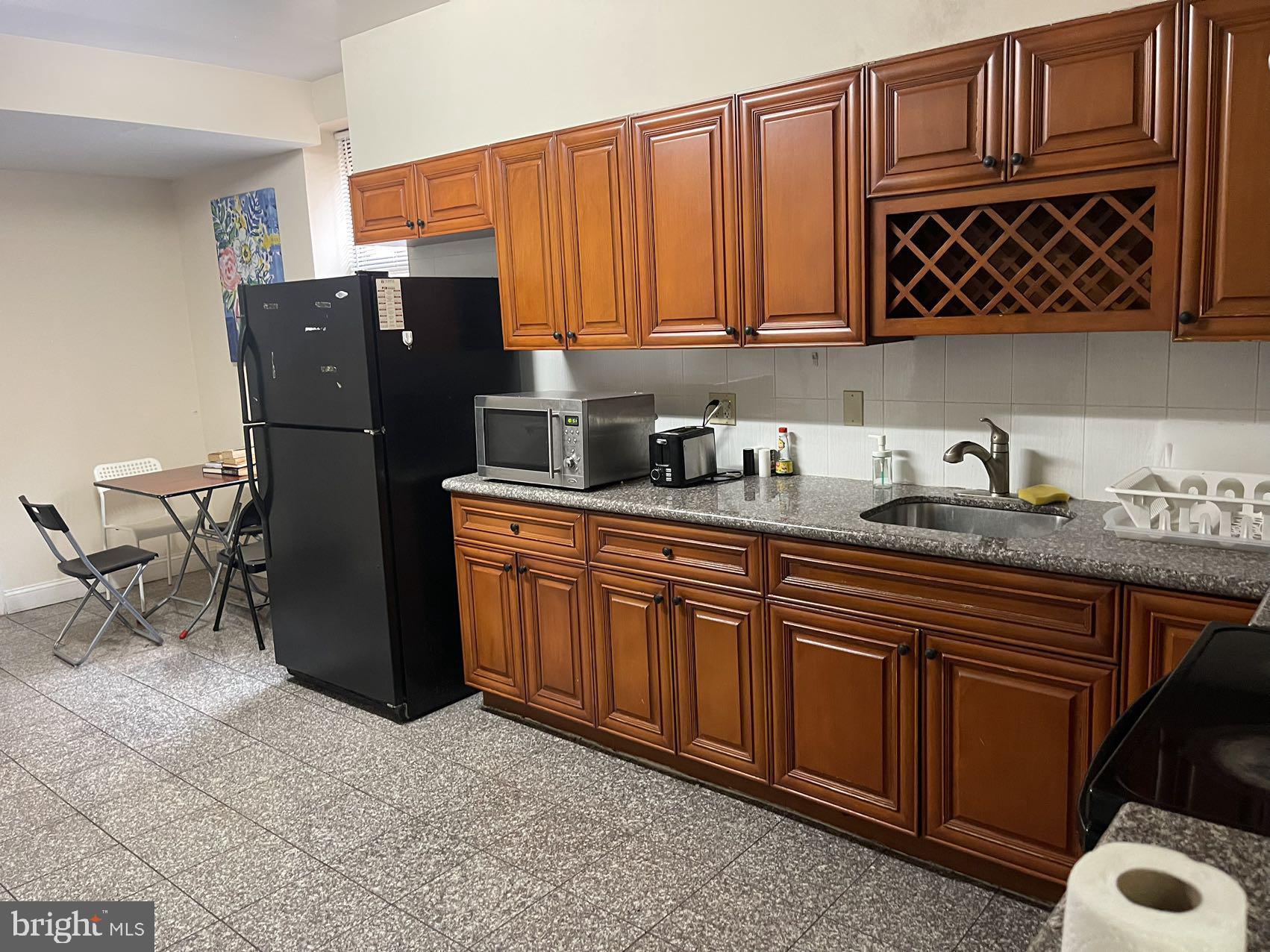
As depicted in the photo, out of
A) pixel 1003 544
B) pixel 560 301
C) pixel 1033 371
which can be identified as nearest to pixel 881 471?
pixel 1033 371

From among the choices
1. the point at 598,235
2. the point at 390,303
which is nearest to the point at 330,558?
the point at 390,303

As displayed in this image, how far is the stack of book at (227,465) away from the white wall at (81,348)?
1011 mm

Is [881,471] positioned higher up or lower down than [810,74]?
lower down

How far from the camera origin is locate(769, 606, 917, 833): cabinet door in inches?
99.0

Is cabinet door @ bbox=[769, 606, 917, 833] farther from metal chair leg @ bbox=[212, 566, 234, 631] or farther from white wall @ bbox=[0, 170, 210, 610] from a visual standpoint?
white wall @ bbox=[0, 170, 210, 610]

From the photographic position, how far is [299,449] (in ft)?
12.8

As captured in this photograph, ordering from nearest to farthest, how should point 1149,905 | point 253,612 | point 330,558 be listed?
point 1149,905
point 330,558
point 253,612

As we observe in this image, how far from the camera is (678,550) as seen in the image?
295 centimetres

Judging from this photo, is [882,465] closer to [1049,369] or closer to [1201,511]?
[1049,369]

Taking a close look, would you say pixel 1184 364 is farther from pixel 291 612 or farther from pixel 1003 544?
pixel 291 612

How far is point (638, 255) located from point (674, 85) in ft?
1.81

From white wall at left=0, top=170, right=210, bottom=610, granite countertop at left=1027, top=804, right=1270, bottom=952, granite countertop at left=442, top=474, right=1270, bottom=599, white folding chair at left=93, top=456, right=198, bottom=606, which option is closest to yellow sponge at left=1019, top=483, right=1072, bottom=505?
granite countertop at left=442, top=474, right=1270, bottom=599

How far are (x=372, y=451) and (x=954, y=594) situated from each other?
2.21m

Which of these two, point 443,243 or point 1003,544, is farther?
point 443,243
